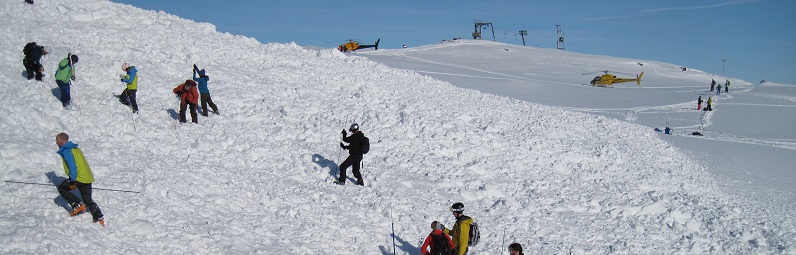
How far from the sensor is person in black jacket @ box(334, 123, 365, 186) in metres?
11.9

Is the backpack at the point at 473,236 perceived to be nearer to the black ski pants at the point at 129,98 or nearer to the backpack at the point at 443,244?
the backpack at the point at 443,244

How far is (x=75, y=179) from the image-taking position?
7.72 m

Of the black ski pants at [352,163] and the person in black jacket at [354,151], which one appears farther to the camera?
the black ski pants at [352,163]

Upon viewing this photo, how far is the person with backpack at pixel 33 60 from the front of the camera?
13.5 meters

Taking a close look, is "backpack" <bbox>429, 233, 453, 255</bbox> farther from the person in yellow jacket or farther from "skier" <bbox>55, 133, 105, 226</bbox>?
"skier" <bbox>55, 133, 105, 226</bbox>

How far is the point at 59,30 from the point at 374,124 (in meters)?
11.4

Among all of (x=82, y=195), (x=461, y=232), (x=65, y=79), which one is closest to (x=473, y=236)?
(x=461, y=232)

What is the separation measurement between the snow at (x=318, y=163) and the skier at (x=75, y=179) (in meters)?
0.20

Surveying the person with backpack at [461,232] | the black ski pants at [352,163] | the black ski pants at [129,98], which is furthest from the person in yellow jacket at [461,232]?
the black ski pants at [129,98]

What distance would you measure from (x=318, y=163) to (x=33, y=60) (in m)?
7.24

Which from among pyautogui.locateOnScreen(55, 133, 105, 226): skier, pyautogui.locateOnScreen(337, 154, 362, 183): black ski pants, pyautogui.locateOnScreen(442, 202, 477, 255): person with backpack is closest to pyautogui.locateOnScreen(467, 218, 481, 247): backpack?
pyautogui.locateOnScreen(442, 202, 477, 255): person with backpack

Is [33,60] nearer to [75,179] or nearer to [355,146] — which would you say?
[75,179]

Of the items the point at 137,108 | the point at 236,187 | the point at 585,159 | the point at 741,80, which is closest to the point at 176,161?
the point at 236,187

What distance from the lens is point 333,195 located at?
37.7 ft
